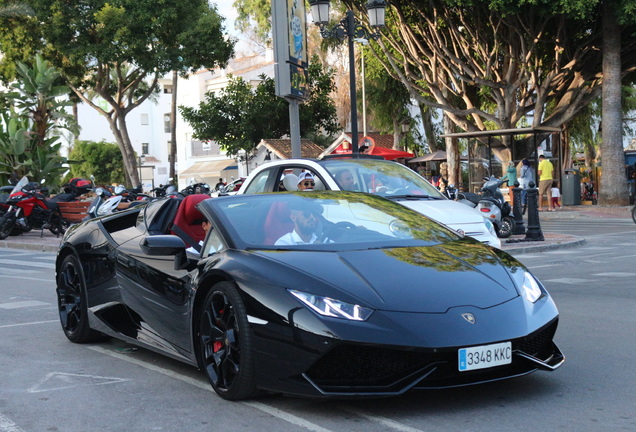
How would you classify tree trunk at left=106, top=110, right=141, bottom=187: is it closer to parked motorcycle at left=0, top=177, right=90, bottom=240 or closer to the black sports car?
parked motorcycle at left=0, top=177, right=90, bottom=240

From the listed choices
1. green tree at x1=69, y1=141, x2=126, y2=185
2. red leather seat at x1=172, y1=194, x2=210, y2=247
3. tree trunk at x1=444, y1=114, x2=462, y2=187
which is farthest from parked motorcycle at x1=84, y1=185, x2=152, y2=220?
green tree at x1=69, y1=141, x2=126, y2=185

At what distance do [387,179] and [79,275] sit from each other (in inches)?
203

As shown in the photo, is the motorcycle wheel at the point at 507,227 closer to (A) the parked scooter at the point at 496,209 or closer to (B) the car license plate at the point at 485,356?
(A) the parked scooter at the point at 496,209

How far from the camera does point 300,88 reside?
56.4 ft

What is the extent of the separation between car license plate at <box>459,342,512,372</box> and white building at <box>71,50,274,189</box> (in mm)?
53477

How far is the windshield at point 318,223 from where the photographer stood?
5.75 meters

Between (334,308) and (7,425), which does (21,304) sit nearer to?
(7,425)

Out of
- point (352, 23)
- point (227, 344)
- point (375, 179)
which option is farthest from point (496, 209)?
point (227, 344)

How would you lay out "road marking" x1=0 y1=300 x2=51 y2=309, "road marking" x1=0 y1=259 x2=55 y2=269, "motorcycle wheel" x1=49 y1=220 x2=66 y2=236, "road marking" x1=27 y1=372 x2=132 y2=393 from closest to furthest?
"road marking" x1=27 y1=372 x2=132 y2=393, "road marking" x1=0 y1=300 x2=51 y2=309, "road marking" x1=0 y1=259 x2=55 y2=269, "motorcycle wheel" x1=49 y1=220 x2=66 y2=236

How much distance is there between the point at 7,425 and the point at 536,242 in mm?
13701

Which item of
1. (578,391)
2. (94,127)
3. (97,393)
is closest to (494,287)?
(578,391)

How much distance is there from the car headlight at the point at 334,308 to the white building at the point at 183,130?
53.3m

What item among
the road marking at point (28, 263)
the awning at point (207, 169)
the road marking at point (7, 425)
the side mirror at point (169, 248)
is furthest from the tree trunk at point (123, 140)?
the road marking at point (7, 425)

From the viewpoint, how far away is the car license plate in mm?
4723
